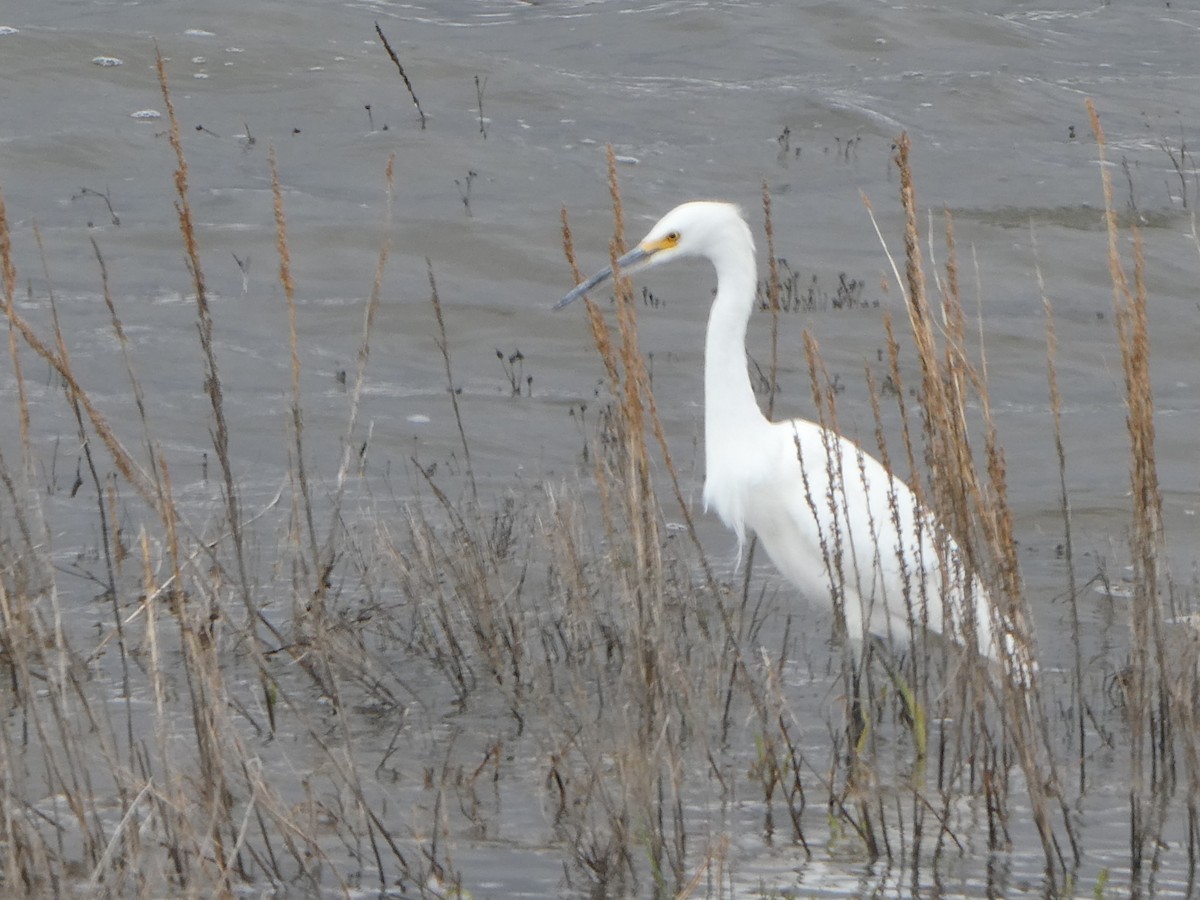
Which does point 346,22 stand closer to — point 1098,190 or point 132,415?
point 1098,190

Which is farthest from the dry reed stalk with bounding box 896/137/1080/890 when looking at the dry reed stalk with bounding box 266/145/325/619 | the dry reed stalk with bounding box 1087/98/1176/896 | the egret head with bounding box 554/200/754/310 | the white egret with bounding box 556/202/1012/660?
the egret head with bounding box 554/200/754/310

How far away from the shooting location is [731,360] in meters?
4.99

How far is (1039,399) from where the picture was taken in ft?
26.7

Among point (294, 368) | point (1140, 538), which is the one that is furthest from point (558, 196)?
point (1140, 538)

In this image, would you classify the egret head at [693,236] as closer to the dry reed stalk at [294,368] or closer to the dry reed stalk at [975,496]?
the dry reed stalk at [294,368]

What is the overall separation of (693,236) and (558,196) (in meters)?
5.30

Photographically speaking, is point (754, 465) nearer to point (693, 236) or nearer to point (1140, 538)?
point (693, 236)

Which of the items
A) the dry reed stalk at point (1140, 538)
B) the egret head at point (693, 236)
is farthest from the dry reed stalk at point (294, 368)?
the egret head at point (693, 236)

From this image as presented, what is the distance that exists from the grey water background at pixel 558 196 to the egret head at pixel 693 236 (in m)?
0.89

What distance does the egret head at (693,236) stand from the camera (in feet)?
16.7

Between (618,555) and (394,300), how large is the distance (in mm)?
6076

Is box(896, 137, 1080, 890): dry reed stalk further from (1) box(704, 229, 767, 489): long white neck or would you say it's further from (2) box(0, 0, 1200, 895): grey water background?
(2) box(0, 0, 1200, 895): grey water background

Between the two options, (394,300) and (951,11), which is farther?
(951,11)

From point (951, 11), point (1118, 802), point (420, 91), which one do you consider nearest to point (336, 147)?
point (420, 91)
